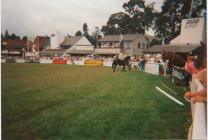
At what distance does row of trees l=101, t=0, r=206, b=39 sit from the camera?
4926 millimetres

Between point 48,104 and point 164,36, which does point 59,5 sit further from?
point 164,36

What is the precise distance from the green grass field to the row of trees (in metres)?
1.09

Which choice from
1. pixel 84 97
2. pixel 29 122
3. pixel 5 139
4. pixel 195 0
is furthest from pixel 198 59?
pixel 5 139

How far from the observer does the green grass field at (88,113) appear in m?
4.01

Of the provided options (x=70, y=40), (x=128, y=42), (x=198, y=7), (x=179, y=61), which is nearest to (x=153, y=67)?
(x=179, y=61)

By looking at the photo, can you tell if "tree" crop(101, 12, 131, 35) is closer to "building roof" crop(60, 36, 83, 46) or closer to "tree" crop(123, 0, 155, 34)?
"tree" crop(123, 0, 155, 34)

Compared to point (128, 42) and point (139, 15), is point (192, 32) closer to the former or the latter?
point (139, 15)

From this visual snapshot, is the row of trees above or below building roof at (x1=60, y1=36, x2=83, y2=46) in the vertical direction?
above

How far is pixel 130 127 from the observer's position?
4148 mm

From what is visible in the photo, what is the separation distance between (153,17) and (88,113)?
6.83 ft

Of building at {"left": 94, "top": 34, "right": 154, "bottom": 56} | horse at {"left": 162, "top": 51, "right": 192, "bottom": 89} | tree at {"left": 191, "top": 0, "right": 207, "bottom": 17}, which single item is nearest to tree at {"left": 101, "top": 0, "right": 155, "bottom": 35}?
building at {"left": 94, "top": 34, "right": 154, "bottom": 56}

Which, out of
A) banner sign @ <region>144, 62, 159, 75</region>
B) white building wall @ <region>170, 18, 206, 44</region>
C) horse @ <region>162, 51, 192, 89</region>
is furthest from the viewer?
banner sign @ <region>144, 62, 159, 75</region>

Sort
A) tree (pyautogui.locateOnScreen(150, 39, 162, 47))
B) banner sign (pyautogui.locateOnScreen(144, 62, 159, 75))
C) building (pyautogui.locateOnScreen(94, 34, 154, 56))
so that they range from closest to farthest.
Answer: building (pyautogui.locateOnScreen(94, 34, 154, 56)) → tree (pyautogui.locateOnScreen(150, 39, 162, 47)) → banner sign (pyautogui.locateOnScreen(144, 62, 159, 75))

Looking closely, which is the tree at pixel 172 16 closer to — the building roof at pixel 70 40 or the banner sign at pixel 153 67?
the banner sign at pixel 153 67
